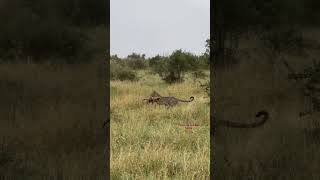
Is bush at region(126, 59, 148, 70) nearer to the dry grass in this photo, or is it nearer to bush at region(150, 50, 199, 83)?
bush at region(150, 50, 199, 83)

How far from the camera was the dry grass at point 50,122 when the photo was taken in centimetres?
241

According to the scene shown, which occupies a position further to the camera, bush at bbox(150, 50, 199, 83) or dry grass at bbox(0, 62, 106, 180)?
bush at bbox(150, 50, 199, 83)

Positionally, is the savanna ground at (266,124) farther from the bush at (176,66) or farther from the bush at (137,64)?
the bush at (137,64)

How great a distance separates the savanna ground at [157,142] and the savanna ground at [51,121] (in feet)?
4.39

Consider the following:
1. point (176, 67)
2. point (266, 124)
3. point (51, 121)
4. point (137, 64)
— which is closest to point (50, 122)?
point (51, 121)

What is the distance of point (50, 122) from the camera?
2.42 metres

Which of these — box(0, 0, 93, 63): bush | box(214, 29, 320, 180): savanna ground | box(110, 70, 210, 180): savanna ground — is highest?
box(0, 0, 93, 63): bush

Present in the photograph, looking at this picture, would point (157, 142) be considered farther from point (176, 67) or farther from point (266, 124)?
point (176, 67)

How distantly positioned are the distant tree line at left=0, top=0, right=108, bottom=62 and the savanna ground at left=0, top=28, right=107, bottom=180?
0.06 m

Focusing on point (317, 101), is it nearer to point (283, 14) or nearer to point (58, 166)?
point (283, 14)

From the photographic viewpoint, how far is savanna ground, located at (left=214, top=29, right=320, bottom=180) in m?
2.47

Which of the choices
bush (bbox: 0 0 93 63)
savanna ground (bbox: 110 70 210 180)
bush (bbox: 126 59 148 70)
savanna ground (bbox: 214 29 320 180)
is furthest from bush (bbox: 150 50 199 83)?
bush (bbox: 0 0 93 63)

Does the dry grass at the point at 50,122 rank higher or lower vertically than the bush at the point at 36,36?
lower

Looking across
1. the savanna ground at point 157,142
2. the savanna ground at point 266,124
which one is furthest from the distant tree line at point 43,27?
the savanna ground at point 157,142
